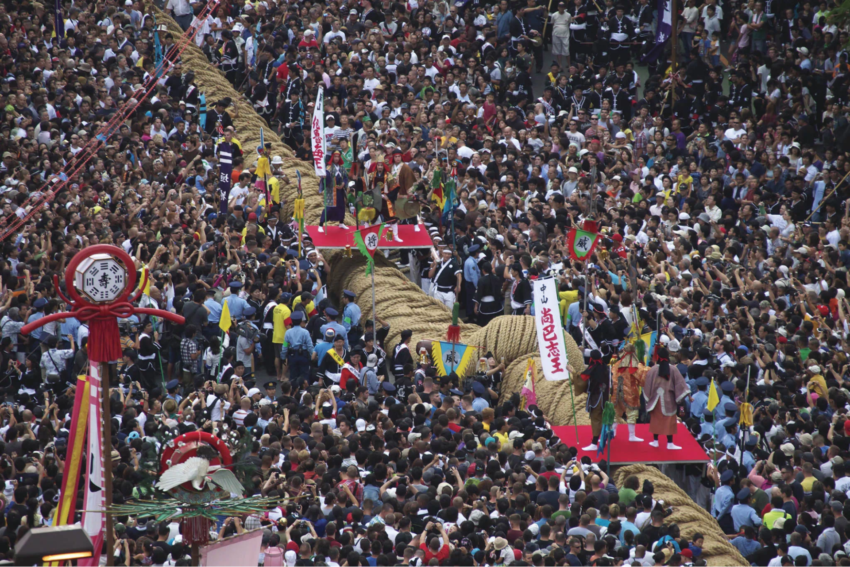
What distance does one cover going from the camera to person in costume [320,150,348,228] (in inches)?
782

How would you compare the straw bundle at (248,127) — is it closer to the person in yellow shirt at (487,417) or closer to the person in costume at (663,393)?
the person in yellow shirt at (487,417)

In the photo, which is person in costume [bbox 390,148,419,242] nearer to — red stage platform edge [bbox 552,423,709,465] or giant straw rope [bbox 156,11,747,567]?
giant straw rope [bbox 156,11,747,567]

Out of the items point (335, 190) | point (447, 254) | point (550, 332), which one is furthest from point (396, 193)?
point (550, 332)

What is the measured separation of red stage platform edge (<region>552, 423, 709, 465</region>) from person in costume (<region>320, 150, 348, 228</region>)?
20.1 feet

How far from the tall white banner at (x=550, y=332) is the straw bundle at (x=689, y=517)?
1.52 metres


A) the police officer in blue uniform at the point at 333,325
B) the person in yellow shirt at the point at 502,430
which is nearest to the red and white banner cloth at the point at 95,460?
the person in yellow shirt at the point at 502,430

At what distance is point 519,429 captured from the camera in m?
14.7

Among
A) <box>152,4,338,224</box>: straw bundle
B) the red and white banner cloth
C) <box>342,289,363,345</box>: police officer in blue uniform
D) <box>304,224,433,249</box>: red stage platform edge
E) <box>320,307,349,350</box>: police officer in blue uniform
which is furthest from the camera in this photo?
<box>152,4,338,224</box>: straw bundle

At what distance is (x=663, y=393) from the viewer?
49.3ft

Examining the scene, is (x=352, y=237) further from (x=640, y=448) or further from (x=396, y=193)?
(x=640, y=448)

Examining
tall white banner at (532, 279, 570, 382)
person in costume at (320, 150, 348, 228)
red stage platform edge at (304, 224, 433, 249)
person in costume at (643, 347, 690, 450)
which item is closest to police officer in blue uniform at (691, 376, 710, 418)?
person in costume at (643, 347, 690, 450)

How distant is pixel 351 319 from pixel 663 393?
525cm

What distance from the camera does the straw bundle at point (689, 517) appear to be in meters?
13.0

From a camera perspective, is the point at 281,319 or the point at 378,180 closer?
the point at 281,319
